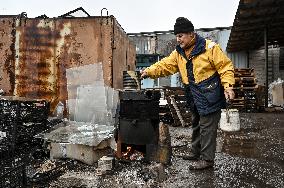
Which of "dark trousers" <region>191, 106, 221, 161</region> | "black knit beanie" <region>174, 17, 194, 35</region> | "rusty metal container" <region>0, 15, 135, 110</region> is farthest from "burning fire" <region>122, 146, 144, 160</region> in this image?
"rusty metal container" <region>0, 15, 135, 110</region>

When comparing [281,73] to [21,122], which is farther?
[281,73]

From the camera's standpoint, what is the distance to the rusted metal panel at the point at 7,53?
6953mm

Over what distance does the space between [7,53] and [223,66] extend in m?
5.30

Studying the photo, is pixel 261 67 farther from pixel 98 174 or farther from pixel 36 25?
pixel 98 174

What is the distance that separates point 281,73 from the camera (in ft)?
62.0

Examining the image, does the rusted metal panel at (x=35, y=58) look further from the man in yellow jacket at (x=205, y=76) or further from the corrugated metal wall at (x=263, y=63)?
the corrugated metal wall at (x=263, y=63)

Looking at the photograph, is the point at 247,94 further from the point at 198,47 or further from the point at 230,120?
the point at 198,47

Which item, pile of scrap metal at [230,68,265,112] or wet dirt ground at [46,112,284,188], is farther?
pile of scrap metal at [230,68,265,112]

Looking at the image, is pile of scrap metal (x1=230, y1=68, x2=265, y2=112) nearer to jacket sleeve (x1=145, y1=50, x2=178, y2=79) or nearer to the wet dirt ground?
the wet dirt ground

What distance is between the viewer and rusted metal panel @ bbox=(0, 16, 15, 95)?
274 inches

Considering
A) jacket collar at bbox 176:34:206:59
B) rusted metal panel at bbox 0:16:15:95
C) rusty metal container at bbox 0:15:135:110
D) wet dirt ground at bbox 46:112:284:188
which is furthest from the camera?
rusted metal panel at bbox 0:16:15:95

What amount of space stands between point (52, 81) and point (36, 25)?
1353 mm

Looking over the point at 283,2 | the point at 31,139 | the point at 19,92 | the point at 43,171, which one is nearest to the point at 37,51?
the point at 19,92

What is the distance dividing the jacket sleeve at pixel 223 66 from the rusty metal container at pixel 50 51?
336 cm
